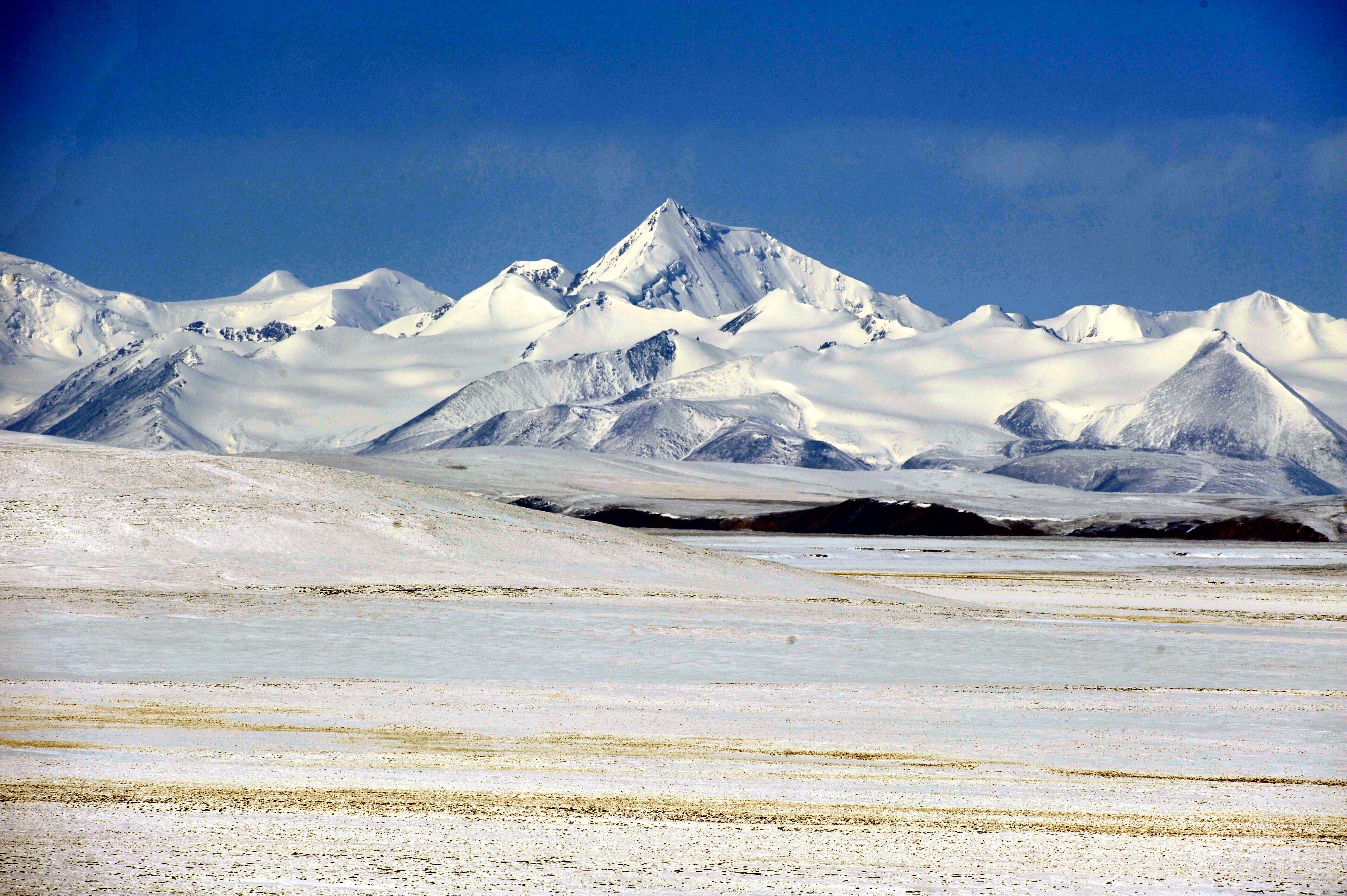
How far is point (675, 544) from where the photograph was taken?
56375 millimetres

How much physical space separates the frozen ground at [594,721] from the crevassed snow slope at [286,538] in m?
0.20

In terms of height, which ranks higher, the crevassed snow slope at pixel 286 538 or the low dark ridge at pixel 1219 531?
the low dark ridge at pixel 1219 531

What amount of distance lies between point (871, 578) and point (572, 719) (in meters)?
38.2

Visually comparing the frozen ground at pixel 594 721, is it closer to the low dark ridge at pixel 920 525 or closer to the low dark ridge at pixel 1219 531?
the low dark ridge at pixel 1219 531

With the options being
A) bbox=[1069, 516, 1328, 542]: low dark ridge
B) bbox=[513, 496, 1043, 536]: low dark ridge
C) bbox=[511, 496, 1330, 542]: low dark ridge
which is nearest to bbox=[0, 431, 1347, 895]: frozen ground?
bbox=[1069, 516, 1328, 542]: low dark ridge

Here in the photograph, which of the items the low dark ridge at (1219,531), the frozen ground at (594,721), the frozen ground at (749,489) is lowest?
the frozen ground at (594,721)

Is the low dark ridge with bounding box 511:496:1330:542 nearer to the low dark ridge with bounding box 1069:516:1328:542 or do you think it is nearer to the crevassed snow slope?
the low dark ridge with bounding box 1069:516:1328:542

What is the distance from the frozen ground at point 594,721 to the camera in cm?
1225

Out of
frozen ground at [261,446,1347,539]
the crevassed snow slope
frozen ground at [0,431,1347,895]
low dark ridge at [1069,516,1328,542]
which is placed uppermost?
frozen ground at [261,446,1347,539]

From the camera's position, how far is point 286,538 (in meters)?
45.7

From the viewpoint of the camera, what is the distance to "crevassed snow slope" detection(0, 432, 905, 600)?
41688mm

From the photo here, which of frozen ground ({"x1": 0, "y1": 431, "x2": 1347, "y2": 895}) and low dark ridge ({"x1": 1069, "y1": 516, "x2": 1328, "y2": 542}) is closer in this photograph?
frozen ground ({"x1": 0, "y1": 431, "x2": 1347, "y2": 895})

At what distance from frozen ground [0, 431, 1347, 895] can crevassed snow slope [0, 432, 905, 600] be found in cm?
20

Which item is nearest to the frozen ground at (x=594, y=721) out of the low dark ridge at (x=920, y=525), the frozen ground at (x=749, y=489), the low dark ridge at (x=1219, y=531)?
the low dark ridge at (x=1219, y=531)
